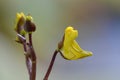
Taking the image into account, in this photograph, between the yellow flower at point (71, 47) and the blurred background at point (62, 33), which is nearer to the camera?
the yellow flower at point (71, 47)

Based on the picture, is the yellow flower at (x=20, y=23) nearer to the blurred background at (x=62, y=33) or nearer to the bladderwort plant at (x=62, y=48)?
the bladderwort plant at (x=62, y=48)

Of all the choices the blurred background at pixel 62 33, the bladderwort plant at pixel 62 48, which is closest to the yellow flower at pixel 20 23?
the bladderwort plant at pixel 62 48


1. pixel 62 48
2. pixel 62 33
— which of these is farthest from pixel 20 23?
pixel 62 33

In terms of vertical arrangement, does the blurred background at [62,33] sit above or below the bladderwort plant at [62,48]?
below

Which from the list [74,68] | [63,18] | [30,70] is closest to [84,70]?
[74,68]
